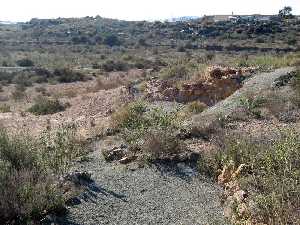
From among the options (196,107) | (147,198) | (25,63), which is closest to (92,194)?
(147,198)

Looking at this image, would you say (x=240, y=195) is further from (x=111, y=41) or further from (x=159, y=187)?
(x=111, y=41)

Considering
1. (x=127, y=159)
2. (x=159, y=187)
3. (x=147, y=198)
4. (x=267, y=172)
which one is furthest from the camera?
(x=127, y=159)

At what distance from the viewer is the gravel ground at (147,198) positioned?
954 centimetres

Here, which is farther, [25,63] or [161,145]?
[25,63]

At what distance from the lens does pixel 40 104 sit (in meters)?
26.6

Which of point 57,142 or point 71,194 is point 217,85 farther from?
point 71,194

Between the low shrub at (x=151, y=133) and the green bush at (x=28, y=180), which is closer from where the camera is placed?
the green bush at (x=28, y=180)

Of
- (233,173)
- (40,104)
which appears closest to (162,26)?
(40,104)

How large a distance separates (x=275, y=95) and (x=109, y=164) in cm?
760

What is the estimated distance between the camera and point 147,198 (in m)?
10.6

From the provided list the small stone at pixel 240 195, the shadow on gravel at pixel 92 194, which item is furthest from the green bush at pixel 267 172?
the shadow on gravel at pixel 92 194

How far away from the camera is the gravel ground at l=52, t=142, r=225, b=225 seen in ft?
31.3

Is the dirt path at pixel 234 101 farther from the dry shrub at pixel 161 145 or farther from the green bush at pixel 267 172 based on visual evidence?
the green bush at pixel 267 172

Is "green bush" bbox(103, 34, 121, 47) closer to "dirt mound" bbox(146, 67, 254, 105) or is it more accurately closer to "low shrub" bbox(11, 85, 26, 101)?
"low shrub" bbox(11, 85, 26, 101)
